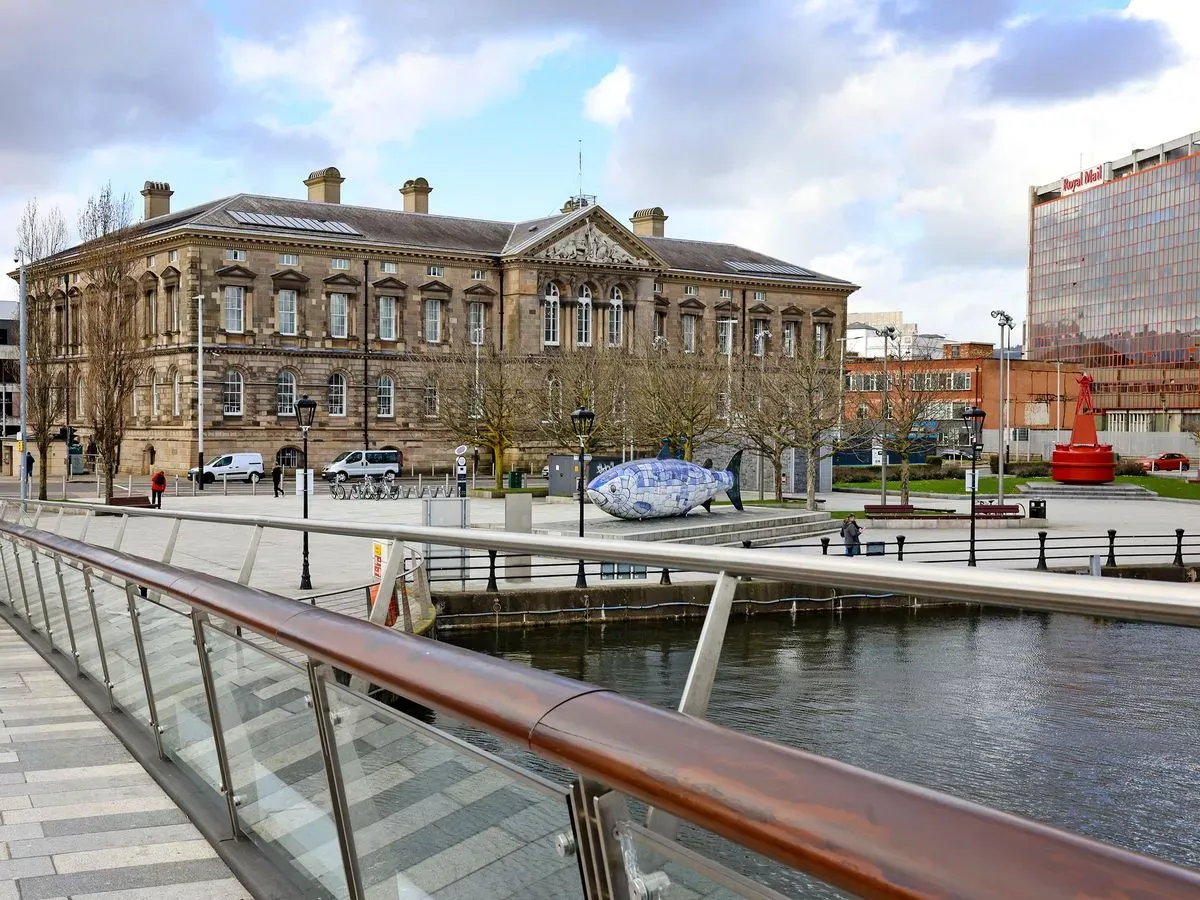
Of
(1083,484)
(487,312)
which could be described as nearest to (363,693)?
(1083,484)

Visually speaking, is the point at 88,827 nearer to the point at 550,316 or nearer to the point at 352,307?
the point at 352,307

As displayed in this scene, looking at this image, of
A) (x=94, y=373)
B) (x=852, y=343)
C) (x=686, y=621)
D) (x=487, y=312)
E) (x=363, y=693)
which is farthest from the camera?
(x=852, y=343)

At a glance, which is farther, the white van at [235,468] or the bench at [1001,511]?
the white van at [235,468]

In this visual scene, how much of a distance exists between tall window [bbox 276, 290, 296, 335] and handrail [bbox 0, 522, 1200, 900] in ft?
228

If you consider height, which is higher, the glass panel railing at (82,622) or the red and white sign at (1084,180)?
the red and white sign at (1084,180)

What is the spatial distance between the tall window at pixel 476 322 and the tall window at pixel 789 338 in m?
20.1

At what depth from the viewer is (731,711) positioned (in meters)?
2.73

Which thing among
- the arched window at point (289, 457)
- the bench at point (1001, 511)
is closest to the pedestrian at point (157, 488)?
the arched window at point (289, 457)

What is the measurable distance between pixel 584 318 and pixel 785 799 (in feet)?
256

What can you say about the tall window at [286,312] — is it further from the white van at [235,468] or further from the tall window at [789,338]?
the tall window at [789,338]

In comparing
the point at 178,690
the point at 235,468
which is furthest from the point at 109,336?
the point at 178,690

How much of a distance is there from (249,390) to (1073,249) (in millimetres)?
93917

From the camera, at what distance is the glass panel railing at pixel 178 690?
18.0ft

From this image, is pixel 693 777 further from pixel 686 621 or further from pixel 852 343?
pixel 852 343
